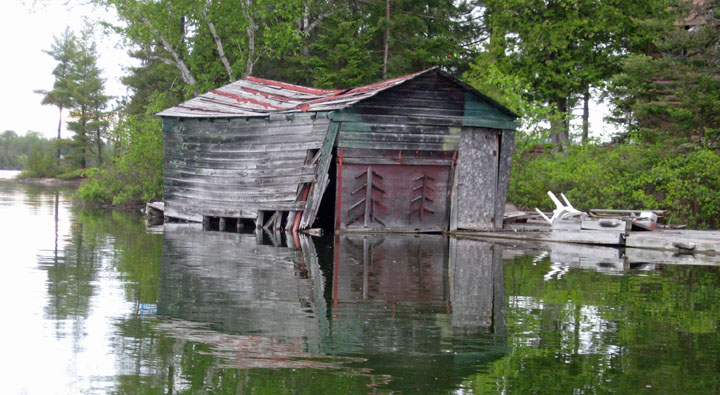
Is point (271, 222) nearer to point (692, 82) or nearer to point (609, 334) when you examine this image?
point (692, 82)

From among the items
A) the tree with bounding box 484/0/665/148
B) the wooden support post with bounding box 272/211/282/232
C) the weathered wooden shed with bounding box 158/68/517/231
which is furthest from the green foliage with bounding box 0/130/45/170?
the wooden support post with bounding box 272/211/282/232

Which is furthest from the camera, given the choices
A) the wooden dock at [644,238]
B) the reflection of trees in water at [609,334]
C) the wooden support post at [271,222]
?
the wooden support post at [271,222]

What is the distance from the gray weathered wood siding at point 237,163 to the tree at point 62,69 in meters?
50.6

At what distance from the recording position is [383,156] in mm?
22125

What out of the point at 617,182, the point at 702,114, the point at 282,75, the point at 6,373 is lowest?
the point at 6,373

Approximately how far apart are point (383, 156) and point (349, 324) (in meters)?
13.8

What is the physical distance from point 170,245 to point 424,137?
27.4 ft

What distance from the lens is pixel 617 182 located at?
26.1 m

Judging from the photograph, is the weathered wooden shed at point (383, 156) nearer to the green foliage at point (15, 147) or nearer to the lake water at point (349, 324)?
the lake water at point (349, 324)

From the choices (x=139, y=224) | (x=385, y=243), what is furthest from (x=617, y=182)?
(x=139, y=224)

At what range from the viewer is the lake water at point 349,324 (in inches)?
251

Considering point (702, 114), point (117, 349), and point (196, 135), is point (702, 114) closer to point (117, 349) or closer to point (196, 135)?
point (196, 135)

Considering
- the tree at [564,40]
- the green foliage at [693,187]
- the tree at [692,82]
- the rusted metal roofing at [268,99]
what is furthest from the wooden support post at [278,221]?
the tree at [564,40]

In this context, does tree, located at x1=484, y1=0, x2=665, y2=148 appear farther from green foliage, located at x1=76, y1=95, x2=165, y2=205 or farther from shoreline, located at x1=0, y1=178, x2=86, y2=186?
shoreline, located at x1=0, y1=178, x2=86, y2=186
